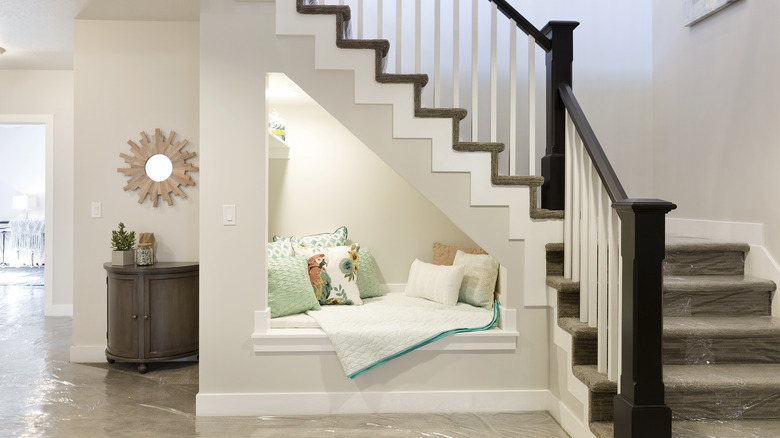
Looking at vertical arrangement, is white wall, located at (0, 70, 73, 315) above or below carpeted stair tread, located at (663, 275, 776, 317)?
above

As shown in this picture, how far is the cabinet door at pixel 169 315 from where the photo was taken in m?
3.68

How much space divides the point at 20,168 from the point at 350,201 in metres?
8.80

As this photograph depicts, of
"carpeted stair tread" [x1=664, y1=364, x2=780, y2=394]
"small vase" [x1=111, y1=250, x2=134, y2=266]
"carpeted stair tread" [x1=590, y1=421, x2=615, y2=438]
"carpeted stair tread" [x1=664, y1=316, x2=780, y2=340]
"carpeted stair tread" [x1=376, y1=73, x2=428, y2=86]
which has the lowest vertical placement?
"carpeted stair tread" [x1=590, y1=421, x2=615, y2=438]

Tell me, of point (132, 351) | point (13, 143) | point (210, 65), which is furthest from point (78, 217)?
point (13, 143)

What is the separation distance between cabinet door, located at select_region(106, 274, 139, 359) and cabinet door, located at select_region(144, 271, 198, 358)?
0.08 m

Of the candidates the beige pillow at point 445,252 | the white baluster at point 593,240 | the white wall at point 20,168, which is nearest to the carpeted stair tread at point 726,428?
the white baluster at point 593,240

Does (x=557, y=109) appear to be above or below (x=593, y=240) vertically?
above

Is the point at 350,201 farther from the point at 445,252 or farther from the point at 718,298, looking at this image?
the point at 718,298

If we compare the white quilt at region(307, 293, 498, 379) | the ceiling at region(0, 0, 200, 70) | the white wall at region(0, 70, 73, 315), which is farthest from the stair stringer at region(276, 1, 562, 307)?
the white wall at region(0, 70, 73, 315)

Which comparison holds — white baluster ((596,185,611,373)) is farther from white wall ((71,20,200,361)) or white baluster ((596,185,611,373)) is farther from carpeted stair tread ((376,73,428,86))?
white wall ((71,20,200,361))

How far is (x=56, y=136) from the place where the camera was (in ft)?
18.0

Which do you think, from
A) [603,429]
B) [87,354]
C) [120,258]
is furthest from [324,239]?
[603,429]

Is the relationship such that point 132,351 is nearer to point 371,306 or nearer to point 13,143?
point 371,306

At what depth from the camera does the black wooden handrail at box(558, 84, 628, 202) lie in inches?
87.8
